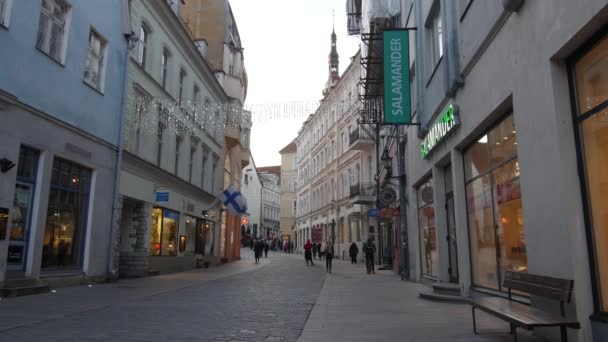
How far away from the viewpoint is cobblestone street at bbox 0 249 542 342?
6.63 m

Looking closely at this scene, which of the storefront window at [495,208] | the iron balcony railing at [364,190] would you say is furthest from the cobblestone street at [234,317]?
the iron balcony railing at [364,190]

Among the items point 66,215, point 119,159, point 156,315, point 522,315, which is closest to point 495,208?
point 522,315

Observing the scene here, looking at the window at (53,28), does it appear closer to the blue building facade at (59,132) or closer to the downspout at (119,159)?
the blue building facade at (59,132)

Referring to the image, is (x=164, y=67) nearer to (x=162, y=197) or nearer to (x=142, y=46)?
(x=142, y=46)

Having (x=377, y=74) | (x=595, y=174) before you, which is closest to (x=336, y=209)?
(x=377, y=74)

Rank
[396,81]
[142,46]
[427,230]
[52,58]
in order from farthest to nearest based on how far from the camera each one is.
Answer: [142,46] < [427,230] < [396,81] < [52,58]

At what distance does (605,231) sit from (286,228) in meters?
70.7

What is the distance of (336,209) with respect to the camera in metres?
44.7

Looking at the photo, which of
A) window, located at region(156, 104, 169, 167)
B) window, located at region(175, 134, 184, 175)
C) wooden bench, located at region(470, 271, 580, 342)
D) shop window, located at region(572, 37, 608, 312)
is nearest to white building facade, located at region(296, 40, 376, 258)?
window, located at region(175, 134, 184, 175)

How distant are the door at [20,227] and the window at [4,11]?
3682 millimetres

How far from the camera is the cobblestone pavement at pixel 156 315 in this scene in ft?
21.8

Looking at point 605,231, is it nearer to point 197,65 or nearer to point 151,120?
point 151,120

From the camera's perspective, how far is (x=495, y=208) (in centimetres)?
940

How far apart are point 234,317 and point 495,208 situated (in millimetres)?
5323
